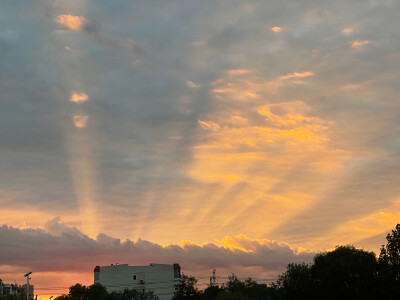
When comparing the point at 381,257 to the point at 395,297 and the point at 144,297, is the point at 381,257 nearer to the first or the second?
the point at 395,297

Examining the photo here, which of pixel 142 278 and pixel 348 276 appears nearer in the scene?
pixel 348 276

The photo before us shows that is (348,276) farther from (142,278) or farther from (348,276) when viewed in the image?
(142,278)

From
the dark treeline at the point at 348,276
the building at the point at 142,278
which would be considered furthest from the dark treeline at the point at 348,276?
the building at the point at 142,278

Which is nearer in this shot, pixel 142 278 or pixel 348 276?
pixel 348 276

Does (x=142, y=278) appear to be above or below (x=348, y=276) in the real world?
above

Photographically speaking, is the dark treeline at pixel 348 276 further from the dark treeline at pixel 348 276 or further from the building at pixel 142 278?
the building at pixel 142 278

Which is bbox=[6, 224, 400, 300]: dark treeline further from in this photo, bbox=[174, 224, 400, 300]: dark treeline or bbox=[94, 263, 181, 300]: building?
bbox=[94, 263, 181, 300]: building

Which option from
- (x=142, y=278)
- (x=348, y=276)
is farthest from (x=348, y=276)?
(x=142, y=278)

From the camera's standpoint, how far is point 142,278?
197 meters

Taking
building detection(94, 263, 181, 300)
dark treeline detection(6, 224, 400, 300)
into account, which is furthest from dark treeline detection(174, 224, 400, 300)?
building detection(94, 263, 181, 300)

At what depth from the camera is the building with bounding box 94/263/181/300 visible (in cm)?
19450

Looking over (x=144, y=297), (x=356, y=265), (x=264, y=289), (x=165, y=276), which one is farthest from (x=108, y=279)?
(x=356, y=265)

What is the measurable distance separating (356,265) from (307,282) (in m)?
9.76

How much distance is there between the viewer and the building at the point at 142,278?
194 meters
